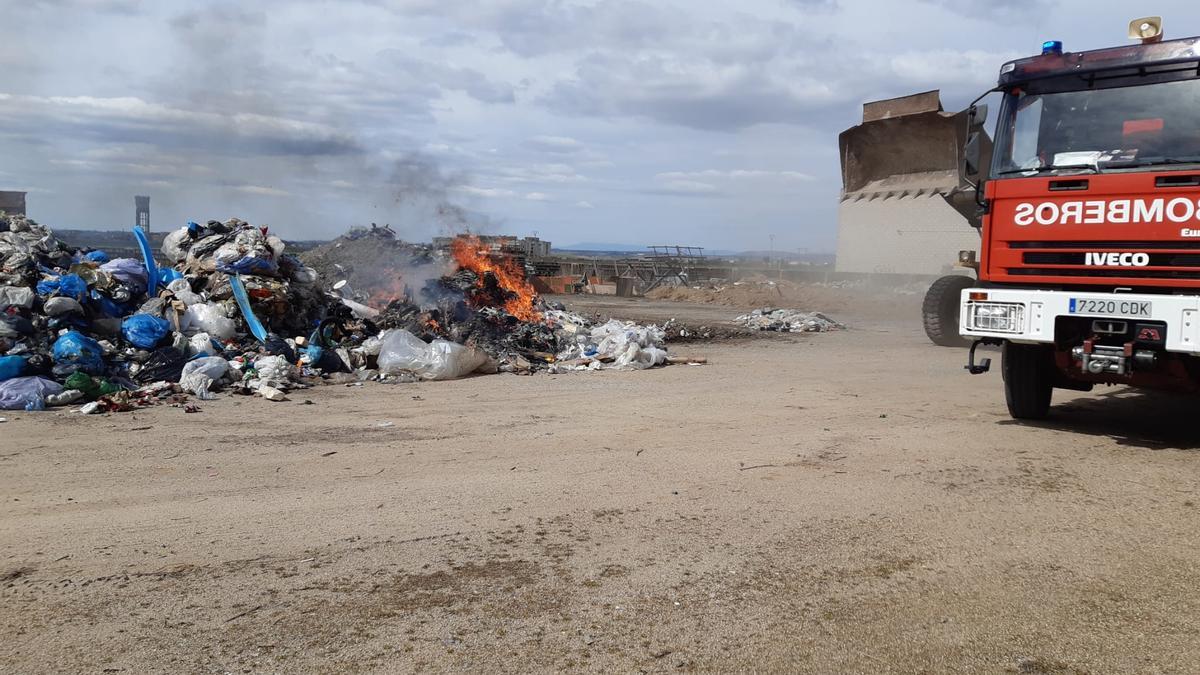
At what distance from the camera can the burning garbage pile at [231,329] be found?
8742mm

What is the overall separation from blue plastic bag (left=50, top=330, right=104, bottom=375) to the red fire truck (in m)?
8.39

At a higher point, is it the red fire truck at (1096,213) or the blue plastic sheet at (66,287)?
the red fire truck at (1096,213)

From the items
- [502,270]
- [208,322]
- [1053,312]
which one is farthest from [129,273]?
[1053,312]

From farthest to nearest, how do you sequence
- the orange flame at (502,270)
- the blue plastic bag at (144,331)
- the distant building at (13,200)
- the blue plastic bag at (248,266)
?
the distant building at (13,200) < the orange flame at (502,270) < the blue plastic bag at (248,266) < the blue plastic bag at (144,331)

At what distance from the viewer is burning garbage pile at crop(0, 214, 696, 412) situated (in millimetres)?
8742

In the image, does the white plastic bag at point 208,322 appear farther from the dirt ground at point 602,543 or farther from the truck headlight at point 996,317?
the truck headlight at point 996,317

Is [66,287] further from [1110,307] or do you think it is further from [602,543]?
[1110,307]

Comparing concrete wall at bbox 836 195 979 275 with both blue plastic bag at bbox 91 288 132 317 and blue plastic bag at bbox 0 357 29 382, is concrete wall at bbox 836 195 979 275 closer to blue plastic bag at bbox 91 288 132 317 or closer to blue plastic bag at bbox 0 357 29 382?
→ blue plastic bag at bbox 91 288 132 317

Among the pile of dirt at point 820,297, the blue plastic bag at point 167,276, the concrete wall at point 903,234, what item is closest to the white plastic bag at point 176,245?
the blue plastic bag at point 167,276

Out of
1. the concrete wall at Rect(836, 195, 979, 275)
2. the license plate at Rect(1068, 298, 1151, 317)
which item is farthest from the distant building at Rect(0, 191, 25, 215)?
the concrete wall at Rect(836, 195, 979, 275)

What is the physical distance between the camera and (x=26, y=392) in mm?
7996

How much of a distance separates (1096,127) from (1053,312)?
1.46m

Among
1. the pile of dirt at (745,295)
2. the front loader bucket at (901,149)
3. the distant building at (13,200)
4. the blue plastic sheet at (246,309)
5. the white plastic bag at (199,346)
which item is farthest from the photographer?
the pile of dirt at (745,295)

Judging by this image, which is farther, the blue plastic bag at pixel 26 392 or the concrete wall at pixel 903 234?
the concrete wall at pixel 903 234
